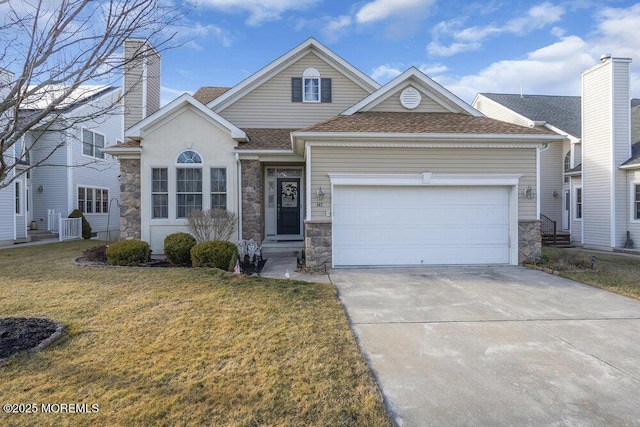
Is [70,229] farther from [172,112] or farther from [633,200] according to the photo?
[633,200]

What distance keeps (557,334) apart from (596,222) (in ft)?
39.9

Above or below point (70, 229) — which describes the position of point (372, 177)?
above

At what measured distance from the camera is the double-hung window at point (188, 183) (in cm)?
1027

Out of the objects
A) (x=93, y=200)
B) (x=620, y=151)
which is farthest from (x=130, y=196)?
(x=620, y=151)

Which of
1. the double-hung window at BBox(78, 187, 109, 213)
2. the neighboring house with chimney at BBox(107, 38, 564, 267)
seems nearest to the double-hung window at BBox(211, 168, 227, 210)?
the neighboring house with chimney at BBox(107, 38, 564, 267)

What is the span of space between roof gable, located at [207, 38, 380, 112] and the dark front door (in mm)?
3366

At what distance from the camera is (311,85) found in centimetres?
1244

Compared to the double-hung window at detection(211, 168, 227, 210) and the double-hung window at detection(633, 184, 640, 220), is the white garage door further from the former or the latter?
the double-hung window at detection(633, 184, 640, 220)

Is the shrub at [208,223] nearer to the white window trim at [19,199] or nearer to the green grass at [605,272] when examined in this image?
the green grass at [605,272]

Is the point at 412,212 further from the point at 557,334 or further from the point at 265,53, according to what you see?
the point at 265,53

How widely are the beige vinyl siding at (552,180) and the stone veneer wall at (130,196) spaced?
687 inches

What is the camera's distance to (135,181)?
10.6 m

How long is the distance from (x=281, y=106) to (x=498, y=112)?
13.7m

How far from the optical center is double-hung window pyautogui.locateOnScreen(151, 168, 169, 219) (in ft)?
33.7
